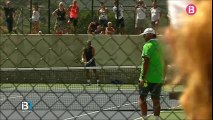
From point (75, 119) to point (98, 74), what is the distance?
5.94 m

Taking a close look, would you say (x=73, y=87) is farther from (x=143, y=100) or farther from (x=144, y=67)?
(x=144, y=67)

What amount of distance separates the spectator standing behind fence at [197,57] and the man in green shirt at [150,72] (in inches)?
271

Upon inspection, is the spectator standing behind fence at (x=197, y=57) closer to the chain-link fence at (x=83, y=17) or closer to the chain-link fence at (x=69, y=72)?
the chain-link fence at (x=83, y=17)

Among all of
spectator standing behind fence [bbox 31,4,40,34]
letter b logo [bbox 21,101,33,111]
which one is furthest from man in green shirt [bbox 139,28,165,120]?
spectator standing behind fence [bbox 31,4,40,34]

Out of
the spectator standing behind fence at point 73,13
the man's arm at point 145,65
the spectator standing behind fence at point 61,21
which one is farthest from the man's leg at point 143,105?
the spectator standing behind fence at point 73,13

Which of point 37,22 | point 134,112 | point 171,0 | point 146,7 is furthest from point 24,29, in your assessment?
point 171,0

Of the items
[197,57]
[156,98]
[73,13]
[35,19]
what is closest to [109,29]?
[156,98]

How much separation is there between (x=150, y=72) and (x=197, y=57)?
26.3 ft

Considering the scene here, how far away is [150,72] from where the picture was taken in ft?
31.2

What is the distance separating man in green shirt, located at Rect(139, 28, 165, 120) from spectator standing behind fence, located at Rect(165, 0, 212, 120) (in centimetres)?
690

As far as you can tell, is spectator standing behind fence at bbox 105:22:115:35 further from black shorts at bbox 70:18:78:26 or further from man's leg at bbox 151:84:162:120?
man's leg at bbox 151:84:162:120

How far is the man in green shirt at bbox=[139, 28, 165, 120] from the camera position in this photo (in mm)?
8805

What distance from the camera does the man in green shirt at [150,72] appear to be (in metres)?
8.80

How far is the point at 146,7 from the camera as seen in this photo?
8.76 meters
